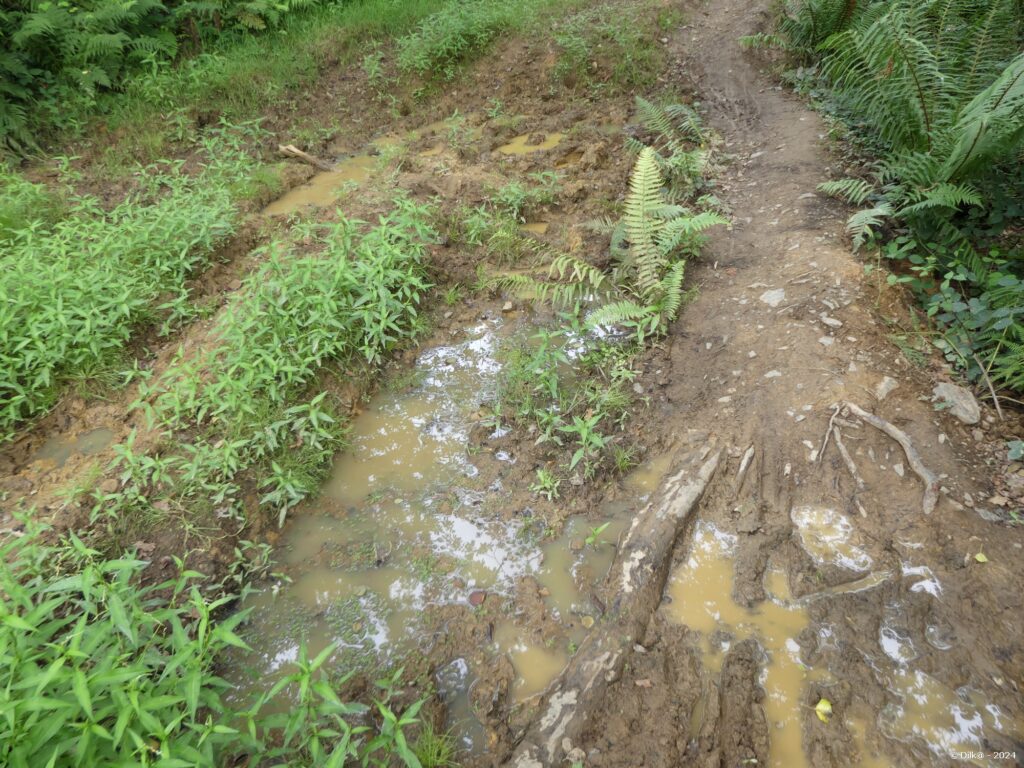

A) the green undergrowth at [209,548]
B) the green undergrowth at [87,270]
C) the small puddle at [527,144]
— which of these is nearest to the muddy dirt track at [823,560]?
the green undergrowth at [209,548]

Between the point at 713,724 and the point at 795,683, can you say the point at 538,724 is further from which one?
the point at 795,683

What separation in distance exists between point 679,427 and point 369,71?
276 inches

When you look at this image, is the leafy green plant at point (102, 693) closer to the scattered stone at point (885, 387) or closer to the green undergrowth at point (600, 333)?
the green undergrowth at point (600, 333)

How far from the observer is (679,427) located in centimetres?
349

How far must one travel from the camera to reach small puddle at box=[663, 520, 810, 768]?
7.38 feet

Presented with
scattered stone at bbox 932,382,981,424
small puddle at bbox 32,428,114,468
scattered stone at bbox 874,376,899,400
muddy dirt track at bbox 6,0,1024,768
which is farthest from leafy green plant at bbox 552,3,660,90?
small puddle at bbox 32,428,114,468

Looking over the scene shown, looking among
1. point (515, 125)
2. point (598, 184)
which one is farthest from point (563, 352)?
point (515, 125)

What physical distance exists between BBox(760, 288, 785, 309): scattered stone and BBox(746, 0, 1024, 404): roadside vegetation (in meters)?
0.58

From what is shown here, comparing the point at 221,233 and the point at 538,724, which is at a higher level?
the point at 221,233

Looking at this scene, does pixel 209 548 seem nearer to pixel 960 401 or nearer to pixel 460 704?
pixel 460 704

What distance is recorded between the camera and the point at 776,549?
2805 mm

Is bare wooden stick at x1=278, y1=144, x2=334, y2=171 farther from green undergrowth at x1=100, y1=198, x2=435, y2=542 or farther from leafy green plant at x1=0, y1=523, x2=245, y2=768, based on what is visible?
leafy green plant at x1=0, y1=523, x2=245, y2=768

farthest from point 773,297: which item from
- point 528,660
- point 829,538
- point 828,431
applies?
point 528,660

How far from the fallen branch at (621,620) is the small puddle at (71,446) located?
132 inches
